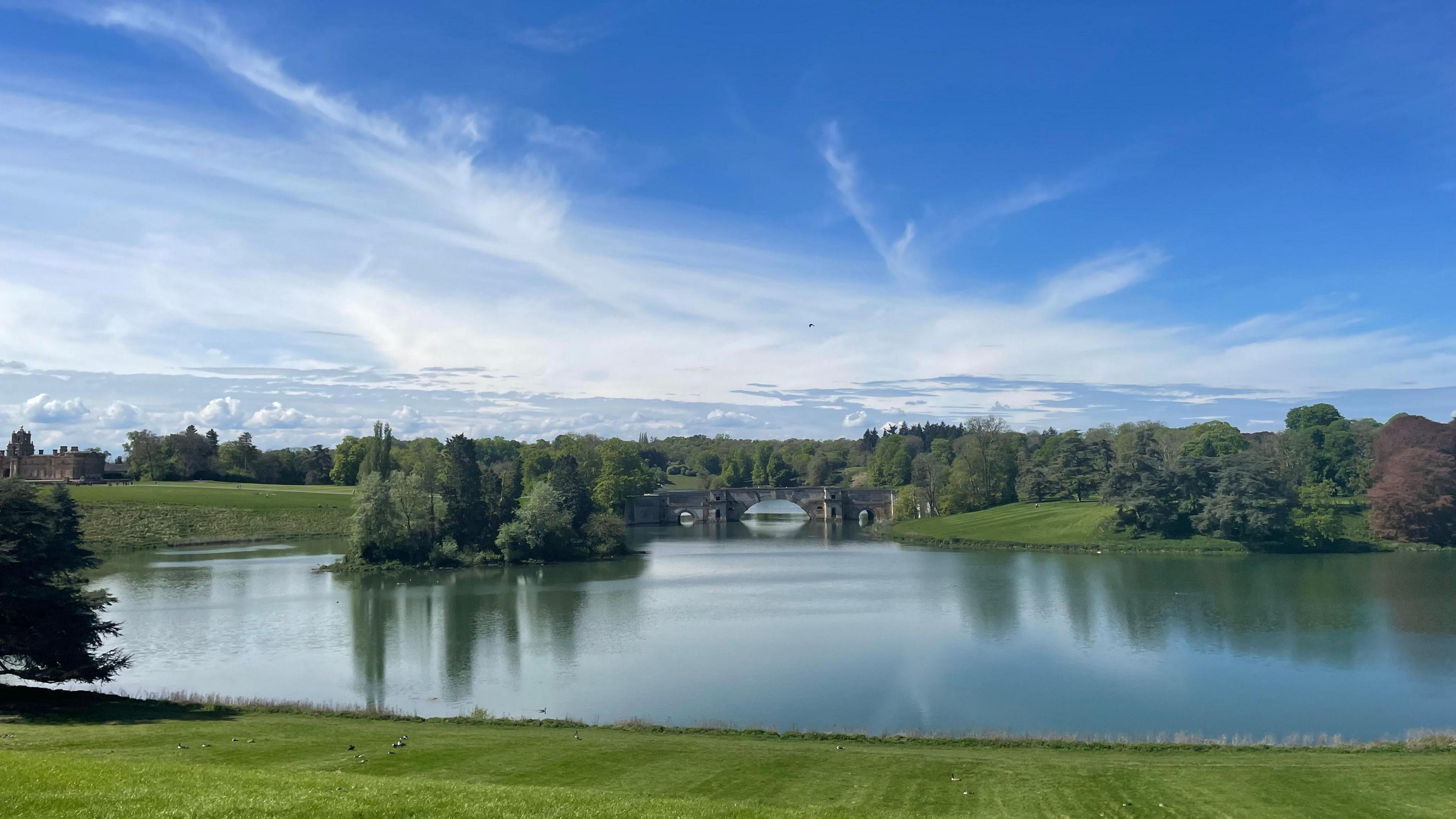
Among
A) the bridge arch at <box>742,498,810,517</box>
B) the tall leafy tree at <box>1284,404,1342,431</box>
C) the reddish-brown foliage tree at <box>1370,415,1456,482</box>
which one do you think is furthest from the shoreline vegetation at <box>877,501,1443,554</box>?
the bridge arch at <box>742,498,810,517</box>

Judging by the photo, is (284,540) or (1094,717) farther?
(284,540)

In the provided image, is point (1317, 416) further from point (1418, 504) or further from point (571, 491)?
point (571, 491)

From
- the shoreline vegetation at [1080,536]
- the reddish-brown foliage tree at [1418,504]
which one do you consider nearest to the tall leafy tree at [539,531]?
the shoreline vegetation at [1080,536]

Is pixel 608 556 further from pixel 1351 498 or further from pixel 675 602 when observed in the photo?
pixel 1351 498

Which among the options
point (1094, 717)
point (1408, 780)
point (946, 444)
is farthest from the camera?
point (946, 444)

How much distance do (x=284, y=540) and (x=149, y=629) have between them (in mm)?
44387

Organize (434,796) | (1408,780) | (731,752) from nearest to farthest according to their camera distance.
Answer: (434,796), (1408,780), (731,752)

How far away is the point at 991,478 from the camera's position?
96.4 metres

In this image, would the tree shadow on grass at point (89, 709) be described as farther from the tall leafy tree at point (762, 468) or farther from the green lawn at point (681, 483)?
the tall leafy tree at point (762, 468)

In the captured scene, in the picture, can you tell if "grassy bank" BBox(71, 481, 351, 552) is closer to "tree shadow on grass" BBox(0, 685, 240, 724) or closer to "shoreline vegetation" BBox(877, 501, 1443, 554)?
"shoreline vegetation" BBox(877, 501, 1443, 554)

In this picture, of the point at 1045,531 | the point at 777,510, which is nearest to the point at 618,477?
the point at 1045,531

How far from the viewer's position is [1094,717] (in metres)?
A: 23.6

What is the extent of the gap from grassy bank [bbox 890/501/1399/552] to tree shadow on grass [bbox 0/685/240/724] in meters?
A: 62.2

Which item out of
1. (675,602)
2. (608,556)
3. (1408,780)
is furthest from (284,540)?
(1408,780)
